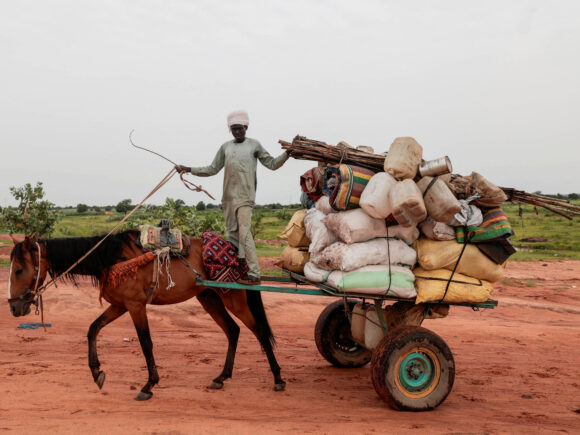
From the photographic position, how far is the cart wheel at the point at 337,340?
6.60 metres

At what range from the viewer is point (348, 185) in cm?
495

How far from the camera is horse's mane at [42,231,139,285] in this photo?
5359 millimetres

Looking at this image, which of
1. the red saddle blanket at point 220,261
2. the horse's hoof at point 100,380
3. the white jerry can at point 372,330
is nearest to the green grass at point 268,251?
the red saddle blanket at point 220,261

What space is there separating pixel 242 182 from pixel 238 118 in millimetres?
799

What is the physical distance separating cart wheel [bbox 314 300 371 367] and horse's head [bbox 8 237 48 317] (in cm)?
364

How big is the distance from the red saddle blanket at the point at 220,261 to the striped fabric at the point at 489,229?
2.60m

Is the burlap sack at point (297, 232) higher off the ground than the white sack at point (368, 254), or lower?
higher

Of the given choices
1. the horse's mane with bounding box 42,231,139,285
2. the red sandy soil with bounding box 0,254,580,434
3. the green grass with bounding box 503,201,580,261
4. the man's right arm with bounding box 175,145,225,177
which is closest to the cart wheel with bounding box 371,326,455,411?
the red sandy soil with bounding box 0,254,580,434

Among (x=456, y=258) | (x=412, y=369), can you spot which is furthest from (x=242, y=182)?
(x=412, y=369)

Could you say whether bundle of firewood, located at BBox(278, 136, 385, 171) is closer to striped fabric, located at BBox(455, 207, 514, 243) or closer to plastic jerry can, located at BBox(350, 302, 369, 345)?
striped fabric, located at BBox(455, 207, 514, 243)

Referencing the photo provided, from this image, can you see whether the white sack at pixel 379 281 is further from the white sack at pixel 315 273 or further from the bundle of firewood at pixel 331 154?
the bundle of firewood at pixel 331 154

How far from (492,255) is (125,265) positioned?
4.09 metres

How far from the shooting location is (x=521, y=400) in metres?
5.45

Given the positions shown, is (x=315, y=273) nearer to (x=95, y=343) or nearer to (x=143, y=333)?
(x=143, y=333)
